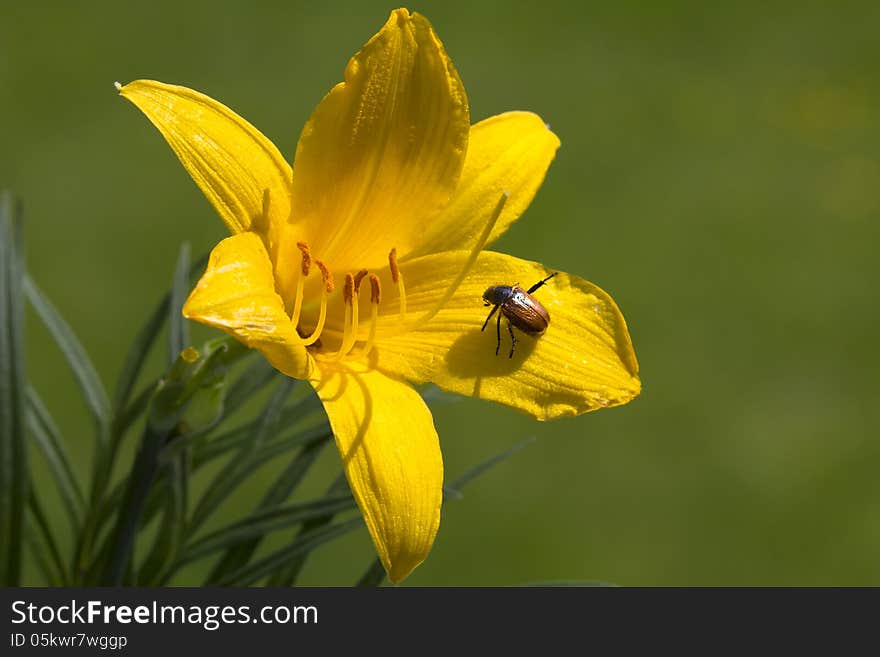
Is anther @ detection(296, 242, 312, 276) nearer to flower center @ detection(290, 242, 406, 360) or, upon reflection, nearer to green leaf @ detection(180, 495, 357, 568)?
flower center @ detection(290, 242, 406, 360)

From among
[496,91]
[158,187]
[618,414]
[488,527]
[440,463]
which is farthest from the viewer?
[496,91]

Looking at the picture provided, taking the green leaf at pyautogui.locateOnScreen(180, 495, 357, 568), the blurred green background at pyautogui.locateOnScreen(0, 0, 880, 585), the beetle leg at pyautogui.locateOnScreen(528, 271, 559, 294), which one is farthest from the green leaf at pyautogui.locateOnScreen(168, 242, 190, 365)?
the blurred green background at pyautogui.locateOnScreen(0, 0, 880, 585)

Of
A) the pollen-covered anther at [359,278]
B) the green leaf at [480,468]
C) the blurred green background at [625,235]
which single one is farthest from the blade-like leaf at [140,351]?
the blurred green background at [625,235]

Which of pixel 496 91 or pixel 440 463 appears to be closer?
pixel 440 463

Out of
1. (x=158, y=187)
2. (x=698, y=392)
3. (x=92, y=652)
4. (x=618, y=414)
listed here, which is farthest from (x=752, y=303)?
(x=92, y=652)

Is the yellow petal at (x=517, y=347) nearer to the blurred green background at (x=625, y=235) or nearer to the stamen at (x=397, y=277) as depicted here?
the stamen at (x=397, y=277)

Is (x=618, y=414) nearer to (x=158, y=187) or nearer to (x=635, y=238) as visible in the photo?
(x=635, y=238)
